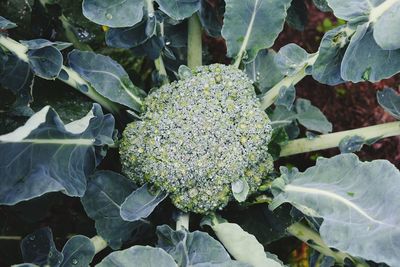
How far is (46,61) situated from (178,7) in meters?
0.26

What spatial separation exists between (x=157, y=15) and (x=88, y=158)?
1.01 feet

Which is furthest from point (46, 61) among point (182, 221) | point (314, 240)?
point (314, 240)

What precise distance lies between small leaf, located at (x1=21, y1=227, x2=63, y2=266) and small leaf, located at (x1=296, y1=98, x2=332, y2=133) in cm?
61

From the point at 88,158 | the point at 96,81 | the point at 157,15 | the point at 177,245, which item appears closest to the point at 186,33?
the point at 157,15

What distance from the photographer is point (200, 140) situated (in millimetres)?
1028

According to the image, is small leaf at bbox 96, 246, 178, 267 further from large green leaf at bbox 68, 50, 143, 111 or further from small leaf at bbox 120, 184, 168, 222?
large green leaf at bbox 68, 50, 143, 111

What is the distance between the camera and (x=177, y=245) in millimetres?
938

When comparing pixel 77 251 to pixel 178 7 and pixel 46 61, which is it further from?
pixel 178 7

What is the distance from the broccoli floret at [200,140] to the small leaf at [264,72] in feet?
0.44

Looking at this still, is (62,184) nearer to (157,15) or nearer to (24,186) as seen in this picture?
(24,186)

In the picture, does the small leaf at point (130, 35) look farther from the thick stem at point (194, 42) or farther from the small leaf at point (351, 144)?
the small leaf at point (351, 144)

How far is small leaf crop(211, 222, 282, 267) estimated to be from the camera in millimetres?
943

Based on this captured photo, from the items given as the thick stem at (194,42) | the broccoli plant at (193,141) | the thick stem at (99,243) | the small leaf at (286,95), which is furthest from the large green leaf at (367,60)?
the thick stem at (99,243)

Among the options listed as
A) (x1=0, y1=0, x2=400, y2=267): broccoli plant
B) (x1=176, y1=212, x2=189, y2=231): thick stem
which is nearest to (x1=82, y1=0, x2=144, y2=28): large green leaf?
(x1=0, y1=0, x2=400, y2=267): broccoli plant
